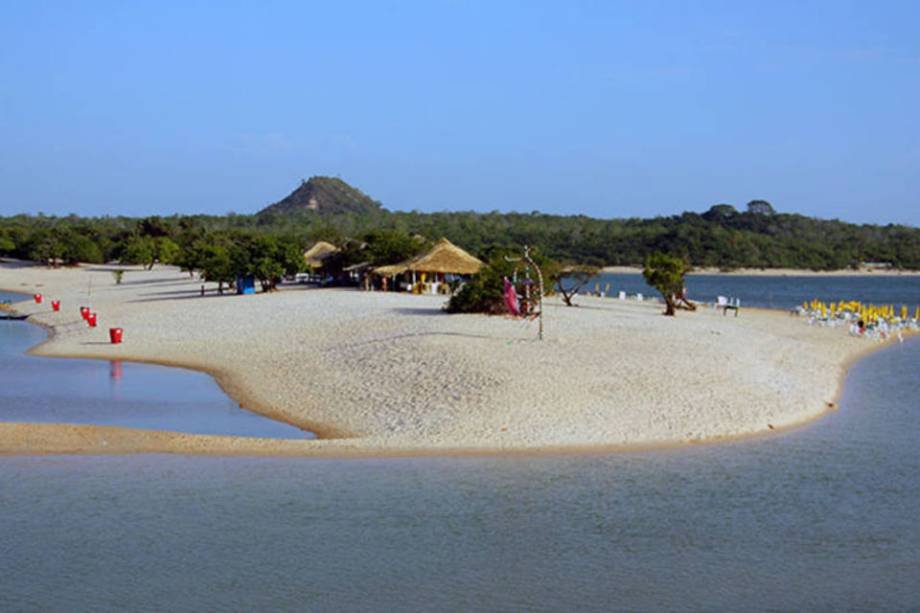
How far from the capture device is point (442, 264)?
44.8 meters

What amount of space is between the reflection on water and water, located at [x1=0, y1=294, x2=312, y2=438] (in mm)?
2995

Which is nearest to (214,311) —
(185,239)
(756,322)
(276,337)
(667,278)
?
(276,337)

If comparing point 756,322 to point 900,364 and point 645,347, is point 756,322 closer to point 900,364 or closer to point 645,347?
point 900,364

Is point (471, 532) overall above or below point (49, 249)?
below

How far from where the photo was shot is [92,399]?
21594mm

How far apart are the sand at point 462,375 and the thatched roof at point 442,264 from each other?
6.58 meters

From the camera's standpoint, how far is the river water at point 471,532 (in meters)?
10.6

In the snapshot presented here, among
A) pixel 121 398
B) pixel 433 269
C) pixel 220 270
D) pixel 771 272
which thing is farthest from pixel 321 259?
pixel 771 272

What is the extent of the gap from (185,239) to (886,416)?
233 ft

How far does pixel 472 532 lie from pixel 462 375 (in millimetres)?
8382

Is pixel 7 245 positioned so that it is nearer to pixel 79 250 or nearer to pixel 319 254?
pixel 79 250

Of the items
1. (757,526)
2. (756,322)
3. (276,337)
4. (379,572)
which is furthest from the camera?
(756,322)

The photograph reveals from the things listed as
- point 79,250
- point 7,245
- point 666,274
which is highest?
point 7,245

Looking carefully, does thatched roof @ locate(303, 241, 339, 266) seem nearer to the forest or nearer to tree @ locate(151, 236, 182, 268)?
the forest
